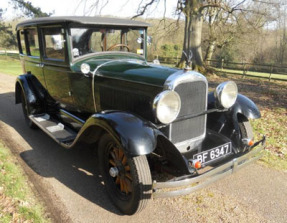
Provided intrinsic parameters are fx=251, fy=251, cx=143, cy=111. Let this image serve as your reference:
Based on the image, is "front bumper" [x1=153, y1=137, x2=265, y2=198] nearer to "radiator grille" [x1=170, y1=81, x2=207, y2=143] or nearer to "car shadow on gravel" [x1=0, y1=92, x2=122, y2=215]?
"radiator grille" [x1=170, y1=81, x2=207, y2=143]

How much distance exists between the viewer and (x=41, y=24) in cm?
421

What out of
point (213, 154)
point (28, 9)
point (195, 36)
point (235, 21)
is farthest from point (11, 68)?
point (213, 154)

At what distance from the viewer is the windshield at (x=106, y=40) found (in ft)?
12.1

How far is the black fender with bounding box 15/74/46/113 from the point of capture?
467 centimetres

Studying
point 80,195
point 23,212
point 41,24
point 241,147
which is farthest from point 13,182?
point 241,147

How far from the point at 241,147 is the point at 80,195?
2067 mm

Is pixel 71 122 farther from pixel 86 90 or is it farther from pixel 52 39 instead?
pixel 52 39

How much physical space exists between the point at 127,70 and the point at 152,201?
1605 millimetres

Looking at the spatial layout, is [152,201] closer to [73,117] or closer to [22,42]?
[73,117]

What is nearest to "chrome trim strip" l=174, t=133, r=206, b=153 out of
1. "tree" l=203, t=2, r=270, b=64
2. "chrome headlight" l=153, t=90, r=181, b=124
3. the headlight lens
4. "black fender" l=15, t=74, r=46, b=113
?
"chrome headlight" l=153, t=90, r=181, b=124

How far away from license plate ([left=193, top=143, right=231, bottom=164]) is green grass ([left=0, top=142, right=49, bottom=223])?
167cm

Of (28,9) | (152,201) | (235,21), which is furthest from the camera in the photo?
(28,9)

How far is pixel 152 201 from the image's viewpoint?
2.87m

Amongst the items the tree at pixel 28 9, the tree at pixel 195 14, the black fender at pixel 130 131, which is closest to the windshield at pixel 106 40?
the black fender at pixel 130 131
